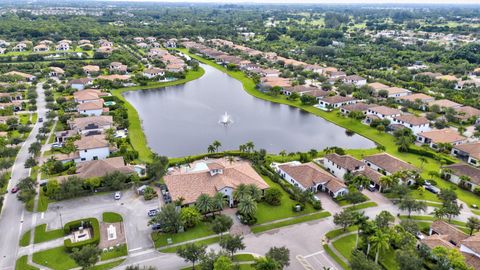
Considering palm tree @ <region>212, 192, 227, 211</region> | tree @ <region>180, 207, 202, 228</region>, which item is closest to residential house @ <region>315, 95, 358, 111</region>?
palm tree @ <region>212, 192, 227, 211</region>

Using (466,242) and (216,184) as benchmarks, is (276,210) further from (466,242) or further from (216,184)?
(466,242)

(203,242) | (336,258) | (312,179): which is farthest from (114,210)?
(336,258)

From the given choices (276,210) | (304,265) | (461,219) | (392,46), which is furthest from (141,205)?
(392,46)

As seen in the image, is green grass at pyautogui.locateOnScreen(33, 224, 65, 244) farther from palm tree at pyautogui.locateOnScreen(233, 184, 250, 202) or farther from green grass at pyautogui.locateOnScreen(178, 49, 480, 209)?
green grass at pyautogui.locateOnScreen(178, 49, 480, 209)

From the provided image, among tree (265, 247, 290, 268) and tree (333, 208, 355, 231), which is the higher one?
tree (265, 247, 290, 268)

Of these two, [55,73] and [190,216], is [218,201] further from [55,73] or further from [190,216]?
[55,73]

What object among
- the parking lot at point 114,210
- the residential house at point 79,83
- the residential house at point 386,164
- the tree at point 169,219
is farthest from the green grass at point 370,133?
the residential house at point 79,83
